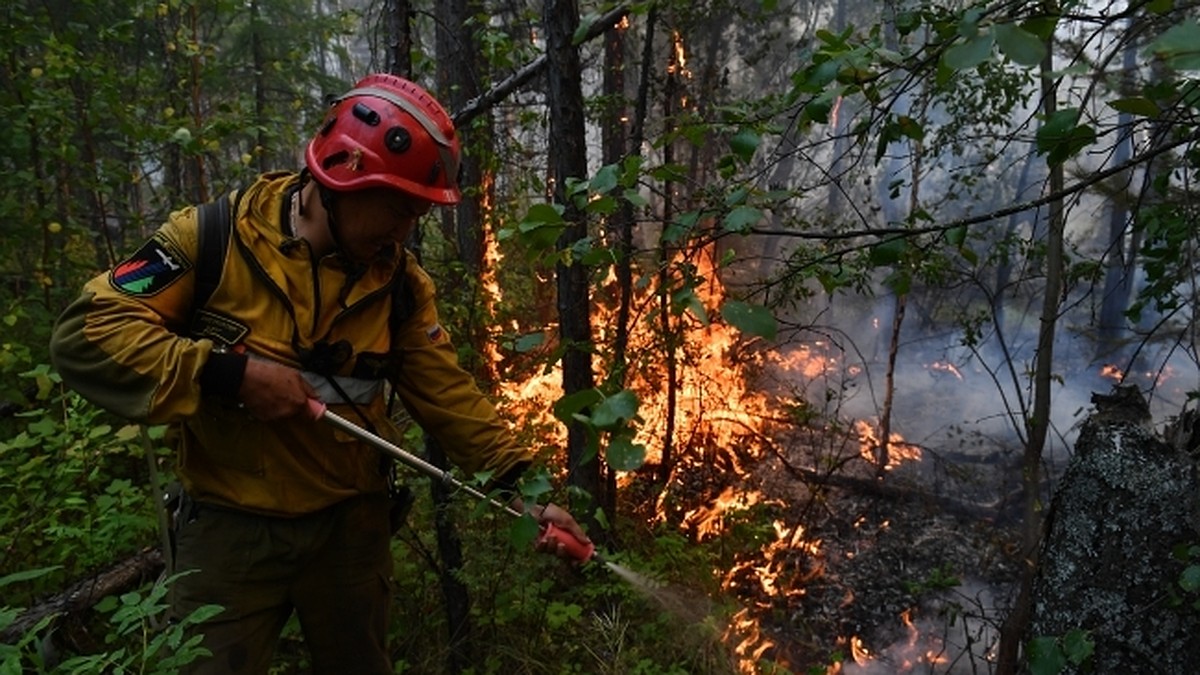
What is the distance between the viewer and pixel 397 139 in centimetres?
246

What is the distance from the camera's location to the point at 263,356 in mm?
2416

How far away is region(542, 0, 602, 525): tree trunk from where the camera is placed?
12.6 feet

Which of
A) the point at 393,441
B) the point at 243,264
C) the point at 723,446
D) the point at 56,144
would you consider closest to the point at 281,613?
the point at 393,441

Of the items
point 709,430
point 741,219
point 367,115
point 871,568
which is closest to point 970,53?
point 741,219

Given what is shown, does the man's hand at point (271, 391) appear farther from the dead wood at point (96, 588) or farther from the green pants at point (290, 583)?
the dead wood at point (96, 588)

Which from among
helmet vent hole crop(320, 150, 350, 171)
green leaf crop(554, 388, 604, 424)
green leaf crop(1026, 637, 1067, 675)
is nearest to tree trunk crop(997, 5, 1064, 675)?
green leaf crop(1026, 637, 1067, 675)

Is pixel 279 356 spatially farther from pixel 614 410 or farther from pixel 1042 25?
pixel 1042 25

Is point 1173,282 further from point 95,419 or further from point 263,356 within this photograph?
point 95,419

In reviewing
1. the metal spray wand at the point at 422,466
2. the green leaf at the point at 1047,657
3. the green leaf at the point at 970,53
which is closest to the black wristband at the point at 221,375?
the metal spray wand at the point at 422,466

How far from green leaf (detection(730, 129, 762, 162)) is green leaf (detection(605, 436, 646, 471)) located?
0.79 metres

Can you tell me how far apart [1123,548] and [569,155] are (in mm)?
3448

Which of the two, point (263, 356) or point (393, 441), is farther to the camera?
point (393, 441)

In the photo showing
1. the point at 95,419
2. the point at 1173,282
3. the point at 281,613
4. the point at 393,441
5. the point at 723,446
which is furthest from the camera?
the point at 723,446

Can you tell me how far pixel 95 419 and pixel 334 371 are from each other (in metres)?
4.03
